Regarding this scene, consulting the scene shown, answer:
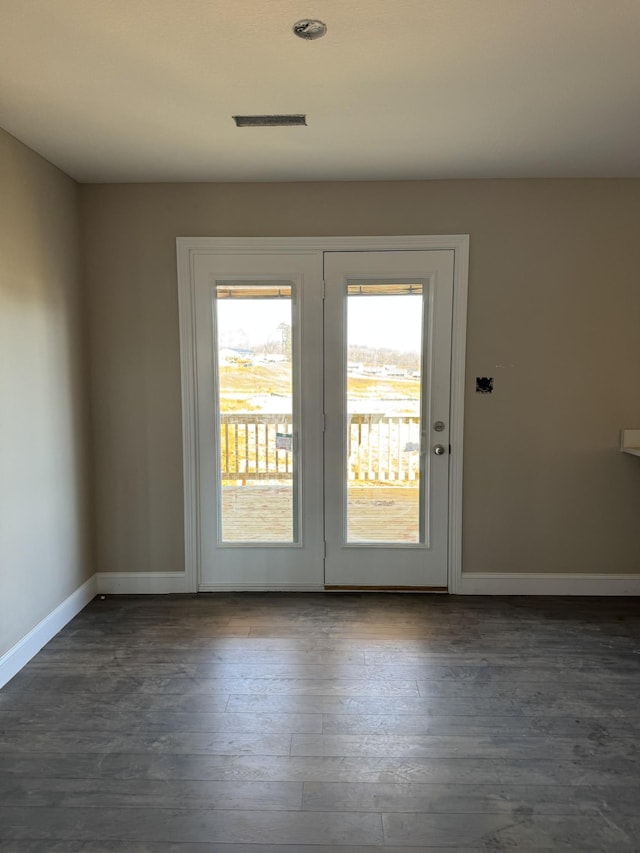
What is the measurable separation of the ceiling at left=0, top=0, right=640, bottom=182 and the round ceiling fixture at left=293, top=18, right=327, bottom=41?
27 mm

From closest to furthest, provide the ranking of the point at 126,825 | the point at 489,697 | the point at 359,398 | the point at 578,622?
1. the point at 126,825
2. the point at 489,697
3. the point at 578,622
4. the point at 359,398

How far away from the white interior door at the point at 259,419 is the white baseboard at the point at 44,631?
0.70 metres

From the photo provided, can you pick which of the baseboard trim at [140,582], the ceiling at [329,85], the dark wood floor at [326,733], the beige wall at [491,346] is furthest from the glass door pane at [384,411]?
the baseboard trim at [140,582]

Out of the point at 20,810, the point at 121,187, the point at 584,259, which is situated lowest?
the point at 20,810

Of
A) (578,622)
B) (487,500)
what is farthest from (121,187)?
(578,622)

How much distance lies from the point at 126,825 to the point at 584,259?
3.52 m

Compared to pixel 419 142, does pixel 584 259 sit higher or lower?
lower

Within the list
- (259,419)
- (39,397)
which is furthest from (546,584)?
(39,397)

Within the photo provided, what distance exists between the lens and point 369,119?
237 cm

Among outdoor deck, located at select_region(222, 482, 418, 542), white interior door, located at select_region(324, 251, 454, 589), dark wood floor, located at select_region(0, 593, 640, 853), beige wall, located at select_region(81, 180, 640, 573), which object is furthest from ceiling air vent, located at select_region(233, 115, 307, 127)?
dark wood floor, located at select_region(0, 593, 640, 853)

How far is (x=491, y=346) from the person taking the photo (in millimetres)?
3273

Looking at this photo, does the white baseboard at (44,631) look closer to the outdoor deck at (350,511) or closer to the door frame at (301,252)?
the door frame at (301,252)

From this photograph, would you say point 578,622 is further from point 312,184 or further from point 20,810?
point 312,184

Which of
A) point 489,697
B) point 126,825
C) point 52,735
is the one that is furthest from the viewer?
point 489,697
